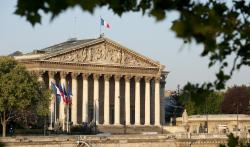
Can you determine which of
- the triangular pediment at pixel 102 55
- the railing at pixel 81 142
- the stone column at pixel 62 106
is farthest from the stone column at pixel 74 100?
the railing at pixel 81 142

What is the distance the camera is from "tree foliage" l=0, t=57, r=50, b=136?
76.2 m

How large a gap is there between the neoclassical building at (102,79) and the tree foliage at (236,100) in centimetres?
2087

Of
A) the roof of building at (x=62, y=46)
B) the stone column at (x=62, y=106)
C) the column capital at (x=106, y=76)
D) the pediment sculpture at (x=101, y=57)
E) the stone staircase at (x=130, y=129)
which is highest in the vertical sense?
the roof of building at (x=62, y=46)

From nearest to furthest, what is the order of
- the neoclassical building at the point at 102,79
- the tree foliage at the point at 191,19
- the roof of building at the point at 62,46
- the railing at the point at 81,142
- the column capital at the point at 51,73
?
the tree foliage at the point at 191,19, the railing at the point at 81,142, the column capital at the point at 51,73, the neoclassical building at the point at 102,79, the roof of building at the point at 62,46

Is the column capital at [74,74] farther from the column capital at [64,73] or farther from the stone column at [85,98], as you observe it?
the stone column at [85,98]

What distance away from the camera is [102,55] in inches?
4033

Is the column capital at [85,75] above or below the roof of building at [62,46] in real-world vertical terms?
below

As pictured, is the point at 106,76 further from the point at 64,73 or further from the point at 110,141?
the point at 110,141

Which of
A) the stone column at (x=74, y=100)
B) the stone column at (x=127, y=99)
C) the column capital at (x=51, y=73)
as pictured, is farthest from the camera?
the stone column at (x=127, y=99)

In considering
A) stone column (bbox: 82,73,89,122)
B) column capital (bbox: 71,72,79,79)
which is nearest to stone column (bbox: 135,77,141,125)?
stone column (bbox: 82,73,89,122)

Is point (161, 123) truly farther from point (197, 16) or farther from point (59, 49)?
point (197, 16)

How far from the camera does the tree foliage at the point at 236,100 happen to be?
128 m

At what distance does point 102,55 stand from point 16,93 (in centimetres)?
2745

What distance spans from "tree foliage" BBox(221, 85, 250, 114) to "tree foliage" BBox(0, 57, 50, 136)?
176 feet
